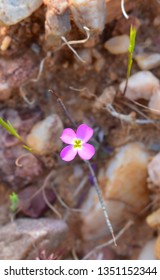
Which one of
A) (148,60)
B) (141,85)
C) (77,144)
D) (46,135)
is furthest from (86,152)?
(148,60)

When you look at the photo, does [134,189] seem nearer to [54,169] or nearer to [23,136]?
[54,169]

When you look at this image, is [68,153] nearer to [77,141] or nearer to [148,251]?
[77,141]

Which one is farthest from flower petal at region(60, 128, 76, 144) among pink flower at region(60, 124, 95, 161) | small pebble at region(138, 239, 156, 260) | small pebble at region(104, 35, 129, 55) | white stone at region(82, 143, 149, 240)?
small pebble at region(138, 239, 156, 260)

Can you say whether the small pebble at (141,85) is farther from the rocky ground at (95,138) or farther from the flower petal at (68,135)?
the flower petal at (68,135)

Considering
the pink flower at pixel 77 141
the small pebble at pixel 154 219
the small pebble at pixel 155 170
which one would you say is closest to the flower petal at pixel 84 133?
the pink flower at pixel 77 141

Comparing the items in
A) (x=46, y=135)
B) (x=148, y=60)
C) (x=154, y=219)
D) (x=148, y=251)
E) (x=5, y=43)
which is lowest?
(x=148, y=251)
